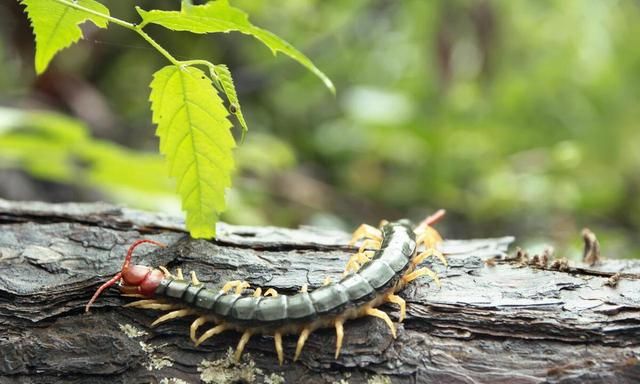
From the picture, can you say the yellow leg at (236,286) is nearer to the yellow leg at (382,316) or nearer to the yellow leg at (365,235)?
the yellow leg at (382,316)

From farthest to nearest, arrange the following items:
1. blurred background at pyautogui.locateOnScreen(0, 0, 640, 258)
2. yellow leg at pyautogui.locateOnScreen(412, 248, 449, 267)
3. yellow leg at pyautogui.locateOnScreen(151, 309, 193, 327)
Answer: blurred background at pyautogui.locateOnScreen(0, 0, 640, 258) → yellow leg at pyautogui.locateOnScreen(412, 248, 449, 267) → yellow leg at pyautogui.locateOnScreen(151, 309, 193, 327)

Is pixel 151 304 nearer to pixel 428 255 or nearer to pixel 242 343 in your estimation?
pixel 242 343

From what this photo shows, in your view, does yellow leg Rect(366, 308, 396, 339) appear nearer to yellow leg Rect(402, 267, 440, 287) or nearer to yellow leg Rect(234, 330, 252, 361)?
yellow leg Rect(402, 267, 440, 287)

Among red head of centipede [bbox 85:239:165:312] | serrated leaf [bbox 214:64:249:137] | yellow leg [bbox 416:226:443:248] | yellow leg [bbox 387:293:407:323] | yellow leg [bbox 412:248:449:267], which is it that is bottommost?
red head of centipede [bbox 85:239:165:312]

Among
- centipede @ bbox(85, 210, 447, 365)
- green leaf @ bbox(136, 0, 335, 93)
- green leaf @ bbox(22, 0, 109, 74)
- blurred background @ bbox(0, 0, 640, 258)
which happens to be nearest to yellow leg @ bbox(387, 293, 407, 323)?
centipede @ bbox(85, 210, 447, 365)

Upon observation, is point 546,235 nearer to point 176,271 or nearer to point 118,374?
point 176,271

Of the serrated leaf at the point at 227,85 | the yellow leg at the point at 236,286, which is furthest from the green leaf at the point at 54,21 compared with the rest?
the yellow leg at the point at 236,286

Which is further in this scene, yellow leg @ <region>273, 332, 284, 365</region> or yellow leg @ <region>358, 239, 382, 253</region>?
yellow leg @ <region>358, 239, 382, 253</region>

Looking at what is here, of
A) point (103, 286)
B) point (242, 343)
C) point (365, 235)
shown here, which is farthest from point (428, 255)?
point (103, 286)
